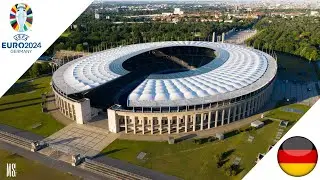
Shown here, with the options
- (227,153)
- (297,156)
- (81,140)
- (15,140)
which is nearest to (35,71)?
(15,140)

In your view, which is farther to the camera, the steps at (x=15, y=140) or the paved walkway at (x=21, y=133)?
the paved walkway at (x=21, y=133)

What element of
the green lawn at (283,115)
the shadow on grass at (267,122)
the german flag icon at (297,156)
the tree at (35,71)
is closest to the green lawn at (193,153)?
the shadow on grass at (267,122)

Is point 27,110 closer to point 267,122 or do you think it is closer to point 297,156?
point 267,122

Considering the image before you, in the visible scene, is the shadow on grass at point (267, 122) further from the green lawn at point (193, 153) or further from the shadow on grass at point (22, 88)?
the shadow on grass at point (22, 88)

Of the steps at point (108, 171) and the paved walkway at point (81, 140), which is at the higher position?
the paved walkway at point (81, 140)

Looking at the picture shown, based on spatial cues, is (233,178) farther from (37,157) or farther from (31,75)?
(31,75)

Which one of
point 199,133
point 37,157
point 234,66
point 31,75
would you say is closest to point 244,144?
point 199,133
